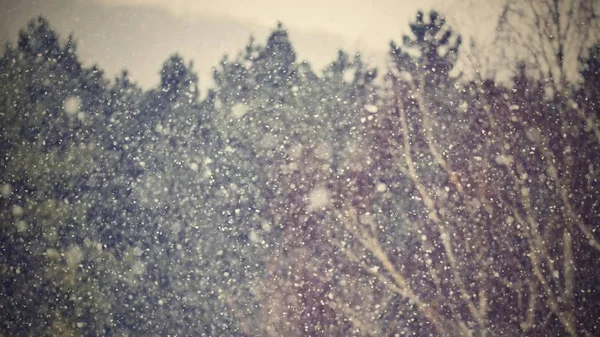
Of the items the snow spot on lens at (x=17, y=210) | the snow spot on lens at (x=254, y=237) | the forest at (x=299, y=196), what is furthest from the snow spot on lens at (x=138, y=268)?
the snow spot on lens at (x=17, y=210)

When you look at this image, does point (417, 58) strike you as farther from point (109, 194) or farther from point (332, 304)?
point (109, 194)

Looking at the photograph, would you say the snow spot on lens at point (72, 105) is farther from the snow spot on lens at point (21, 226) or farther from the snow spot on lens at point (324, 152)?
the snow spot on lens at point (324, 152)

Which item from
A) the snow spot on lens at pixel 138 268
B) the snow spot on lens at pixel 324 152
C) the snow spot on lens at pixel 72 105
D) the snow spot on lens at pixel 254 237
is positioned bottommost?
the snow spot on lens at pixel 254 237

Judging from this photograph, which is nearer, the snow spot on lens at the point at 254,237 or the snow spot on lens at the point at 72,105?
the snow spot on lens at the point at 254,237

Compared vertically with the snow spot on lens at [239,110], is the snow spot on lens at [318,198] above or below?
below

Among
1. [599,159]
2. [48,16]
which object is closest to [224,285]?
[48,16]
